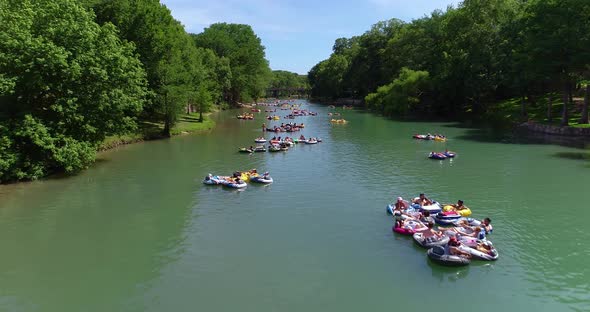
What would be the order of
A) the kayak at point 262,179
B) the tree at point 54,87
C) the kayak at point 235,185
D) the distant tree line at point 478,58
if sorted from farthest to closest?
the distant tree line at point 478,58, the kayak at point 262,179, the kayak at point 235,185, the tree at point 54,87

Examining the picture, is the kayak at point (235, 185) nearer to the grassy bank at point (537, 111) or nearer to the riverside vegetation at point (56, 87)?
the riverside vegetation at point (56, 87)

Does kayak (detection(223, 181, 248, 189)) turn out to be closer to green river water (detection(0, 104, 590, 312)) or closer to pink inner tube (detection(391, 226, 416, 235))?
green river water (detection(0, 104, 590, 312))

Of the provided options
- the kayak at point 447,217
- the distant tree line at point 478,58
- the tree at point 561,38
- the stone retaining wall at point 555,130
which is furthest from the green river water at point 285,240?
the distant tree line at point 478,58

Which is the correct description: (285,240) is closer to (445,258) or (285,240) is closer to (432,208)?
(445,258)

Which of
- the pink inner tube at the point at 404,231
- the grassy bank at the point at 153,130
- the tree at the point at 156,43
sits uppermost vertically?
the tree at the point at 156,43

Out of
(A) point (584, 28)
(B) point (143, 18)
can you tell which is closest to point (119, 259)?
(B) point (143, 18)

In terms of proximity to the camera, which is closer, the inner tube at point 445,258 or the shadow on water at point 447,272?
the shadow on water at point 447,272

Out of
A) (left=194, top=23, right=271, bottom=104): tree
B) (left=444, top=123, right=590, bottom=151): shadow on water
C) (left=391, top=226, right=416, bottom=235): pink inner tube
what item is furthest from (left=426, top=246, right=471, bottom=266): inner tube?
(left=194, top=23, right=271, bottom=104): tree

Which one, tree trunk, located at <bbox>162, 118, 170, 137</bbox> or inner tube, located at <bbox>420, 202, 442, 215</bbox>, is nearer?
inner tube, located at <bbox>420, 202, 442, 215</bbox>

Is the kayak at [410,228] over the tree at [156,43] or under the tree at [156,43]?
under
